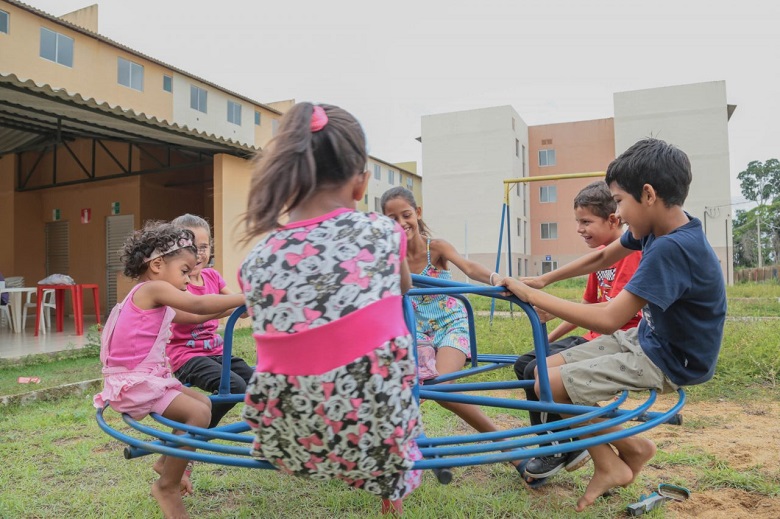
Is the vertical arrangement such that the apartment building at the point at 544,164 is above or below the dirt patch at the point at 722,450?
above

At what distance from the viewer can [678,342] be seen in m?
1.73

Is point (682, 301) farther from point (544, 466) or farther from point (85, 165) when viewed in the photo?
point (85, 165)

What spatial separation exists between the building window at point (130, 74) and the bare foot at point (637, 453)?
1232 centimetres

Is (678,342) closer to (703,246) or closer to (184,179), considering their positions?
(703,246)

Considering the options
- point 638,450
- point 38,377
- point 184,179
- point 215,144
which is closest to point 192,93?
point 184,179

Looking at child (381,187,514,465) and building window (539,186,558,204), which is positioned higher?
building window (539,186,558,204)

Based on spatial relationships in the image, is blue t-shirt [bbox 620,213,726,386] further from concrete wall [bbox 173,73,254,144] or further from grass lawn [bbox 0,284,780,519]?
concrete wall [bbox 173,73,254,144]

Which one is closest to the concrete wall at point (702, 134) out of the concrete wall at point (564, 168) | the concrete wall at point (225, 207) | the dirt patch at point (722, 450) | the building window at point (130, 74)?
the concrete wall at point (564, 168)

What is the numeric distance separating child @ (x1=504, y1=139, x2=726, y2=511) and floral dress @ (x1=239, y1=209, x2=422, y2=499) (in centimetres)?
63

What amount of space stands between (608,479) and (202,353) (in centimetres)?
178

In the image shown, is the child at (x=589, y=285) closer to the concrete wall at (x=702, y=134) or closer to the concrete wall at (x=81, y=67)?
the concrete wall at (x=81, y=67)

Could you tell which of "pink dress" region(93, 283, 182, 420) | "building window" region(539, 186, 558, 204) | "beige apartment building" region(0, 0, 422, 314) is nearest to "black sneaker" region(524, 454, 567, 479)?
"pink dress" region(93, 283, 182, 420)

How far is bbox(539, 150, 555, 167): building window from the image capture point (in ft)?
89.4

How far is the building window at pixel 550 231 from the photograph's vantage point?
27.2 meters
